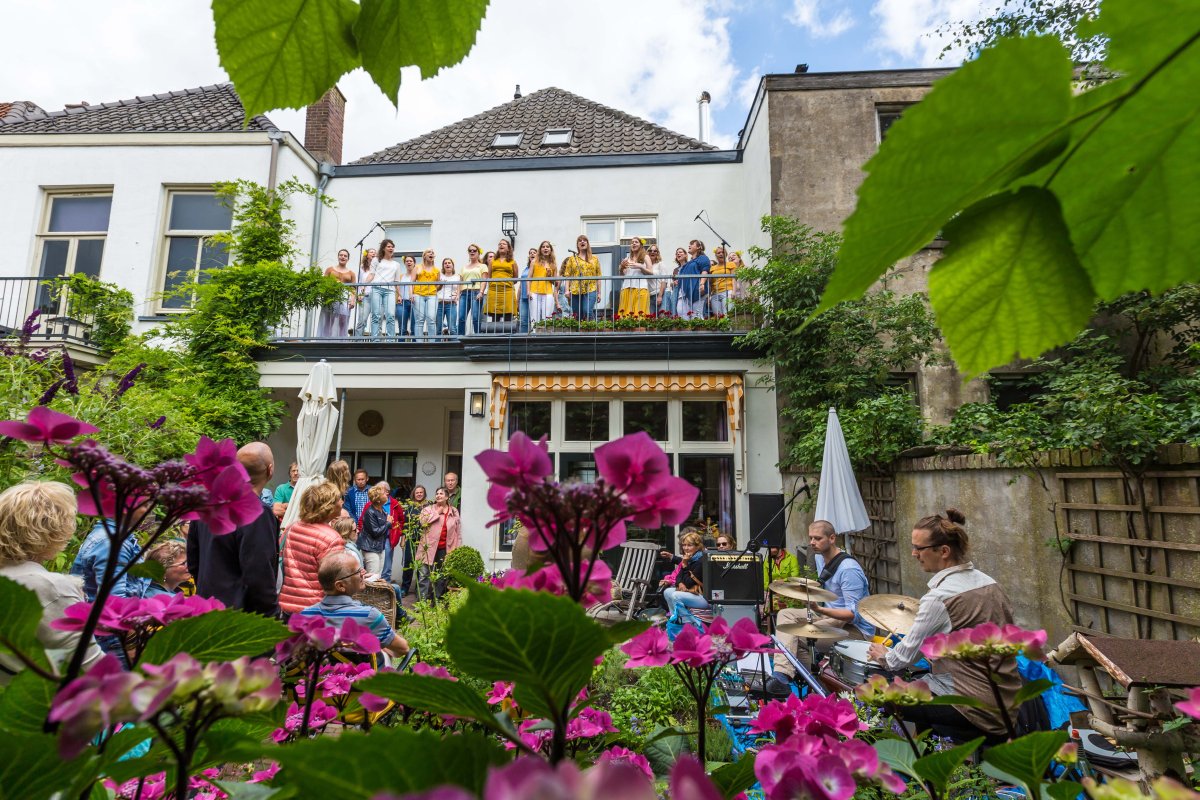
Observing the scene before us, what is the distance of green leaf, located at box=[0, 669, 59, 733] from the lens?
19.8 inches

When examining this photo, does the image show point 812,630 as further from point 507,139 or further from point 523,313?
point 507,139

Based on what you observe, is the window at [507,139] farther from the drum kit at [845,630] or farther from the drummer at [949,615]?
the drummer at [949,615]

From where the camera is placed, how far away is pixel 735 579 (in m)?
6.70

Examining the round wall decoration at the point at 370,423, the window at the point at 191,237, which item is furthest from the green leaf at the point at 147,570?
the window at the point at 191,237

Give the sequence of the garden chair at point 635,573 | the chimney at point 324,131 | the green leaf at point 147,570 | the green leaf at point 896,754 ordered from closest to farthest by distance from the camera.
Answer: the green leaf at point 147,570, the green leaf at point 896,754, the garden chair at point 635,573, the chimney at point 324,131

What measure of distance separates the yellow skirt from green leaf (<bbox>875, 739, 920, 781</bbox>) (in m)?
9.66

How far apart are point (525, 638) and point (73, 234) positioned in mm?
14920

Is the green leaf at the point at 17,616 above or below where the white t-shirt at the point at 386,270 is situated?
below

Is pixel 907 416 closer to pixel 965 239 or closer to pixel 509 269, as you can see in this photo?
pixel 509 269

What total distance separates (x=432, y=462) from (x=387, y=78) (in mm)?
12166


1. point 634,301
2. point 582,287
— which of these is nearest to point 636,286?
point 634,301

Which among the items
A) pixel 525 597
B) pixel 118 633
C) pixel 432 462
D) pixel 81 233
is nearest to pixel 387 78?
pixel 525 597

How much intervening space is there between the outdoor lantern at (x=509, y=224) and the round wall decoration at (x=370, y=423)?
13.7ft

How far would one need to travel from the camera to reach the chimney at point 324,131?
12.6 meters
